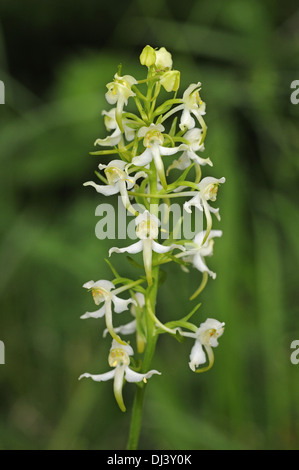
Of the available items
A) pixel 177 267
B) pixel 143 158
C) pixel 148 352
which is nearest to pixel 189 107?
pixel 143 158

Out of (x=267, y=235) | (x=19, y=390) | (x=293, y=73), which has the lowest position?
(x=19, y=390)

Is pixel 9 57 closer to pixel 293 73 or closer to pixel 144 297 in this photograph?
pixel 293 73

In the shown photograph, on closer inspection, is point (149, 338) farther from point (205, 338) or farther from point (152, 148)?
point (152, 148)

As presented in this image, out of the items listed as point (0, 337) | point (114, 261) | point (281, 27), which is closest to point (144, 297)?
point (114, 261)

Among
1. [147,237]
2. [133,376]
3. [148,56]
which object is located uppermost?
[148,56]

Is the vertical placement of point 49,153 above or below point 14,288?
above

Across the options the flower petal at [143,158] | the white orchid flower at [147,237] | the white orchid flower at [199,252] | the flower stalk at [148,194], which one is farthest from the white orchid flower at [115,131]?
the white orchid flower at [199,252]

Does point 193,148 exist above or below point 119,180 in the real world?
above

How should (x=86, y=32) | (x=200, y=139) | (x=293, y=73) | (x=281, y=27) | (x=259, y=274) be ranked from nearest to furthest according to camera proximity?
(x=200, y=139)
(x=259, y=274)
(x=293, y=73)
(x=281, y=27)
(x=86, y=32)

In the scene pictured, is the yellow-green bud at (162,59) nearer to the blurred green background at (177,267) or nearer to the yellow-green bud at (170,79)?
the yellow-green bud at (170,79)
